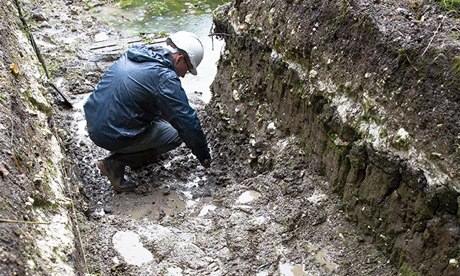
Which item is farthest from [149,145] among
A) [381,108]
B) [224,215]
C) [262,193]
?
[381,108]

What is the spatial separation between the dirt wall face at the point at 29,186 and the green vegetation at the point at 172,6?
584 cm

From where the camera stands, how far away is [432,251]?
109 inches

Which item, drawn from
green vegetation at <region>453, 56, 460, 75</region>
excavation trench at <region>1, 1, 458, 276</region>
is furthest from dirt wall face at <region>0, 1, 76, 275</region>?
green vegetation at <region>453, 56, 460, 75</region>

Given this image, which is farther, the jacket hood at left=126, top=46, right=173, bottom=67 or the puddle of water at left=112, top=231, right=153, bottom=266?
the jacket hood at left=126, top=46, right=173, bottom=67

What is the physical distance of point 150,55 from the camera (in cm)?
478

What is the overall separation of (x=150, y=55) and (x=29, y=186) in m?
2.36

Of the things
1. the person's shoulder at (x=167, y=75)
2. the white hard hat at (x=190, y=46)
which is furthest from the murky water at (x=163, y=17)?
the person's shoulder at (x=167, y=75)

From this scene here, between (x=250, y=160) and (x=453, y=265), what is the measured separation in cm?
237

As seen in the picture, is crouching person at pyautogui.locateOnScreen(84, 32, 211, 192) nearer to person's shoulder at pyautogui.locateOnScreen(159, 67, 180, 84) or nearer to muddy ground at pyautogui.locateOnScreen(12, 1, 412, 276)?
person's shoulder at pyautogui.locateOnScreen(159, 67, 180, 84)

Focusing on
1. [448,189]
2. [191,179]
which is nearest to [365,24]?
[448,189]

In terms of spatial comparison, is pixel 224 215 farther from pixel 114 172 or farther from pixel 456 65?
pixel 456 65

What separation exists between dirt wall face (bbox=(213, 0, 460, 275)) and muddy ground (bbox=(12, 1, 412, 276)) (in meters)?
0.18

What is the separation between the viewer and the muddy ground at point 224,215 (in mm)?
3418

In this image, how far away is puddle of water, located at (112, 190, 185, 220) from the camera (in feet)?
15.5
